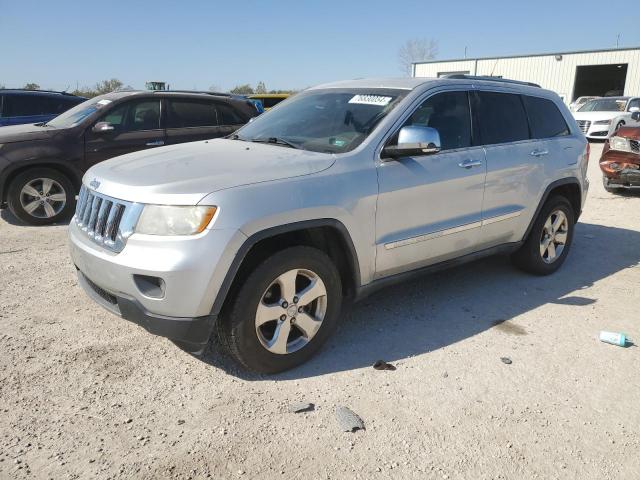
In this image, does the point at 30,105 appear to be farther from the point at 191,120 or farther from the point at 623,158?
the point at 623,158

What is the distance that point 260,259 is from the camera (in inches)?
122

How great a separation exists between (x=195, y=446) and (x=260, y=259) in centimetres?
106

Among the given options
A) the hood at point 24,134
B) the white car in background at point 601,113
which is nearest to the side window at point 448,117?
the hood at point 24,134

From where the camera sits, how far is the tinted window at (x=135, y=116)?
731 cm

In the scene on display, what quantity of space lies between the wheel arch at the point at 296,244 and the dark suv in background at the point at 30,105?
829cm

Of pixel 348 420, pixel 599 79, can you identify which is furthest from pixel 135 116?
pixel 599 79

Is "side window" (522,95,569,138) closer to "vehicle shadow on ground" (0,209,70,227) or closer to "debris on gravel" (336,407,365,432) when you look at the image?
"debris on gravel" (336,407,365,432)

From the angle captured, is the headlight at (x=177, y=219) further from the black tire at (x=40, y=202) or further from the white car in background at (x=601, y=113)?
the white car in background at (x=601, y=113)

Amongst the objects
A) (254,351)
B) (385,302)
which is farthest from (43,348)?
(385,302)

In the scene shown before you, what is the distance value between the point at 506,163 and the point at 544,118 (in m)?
0.95

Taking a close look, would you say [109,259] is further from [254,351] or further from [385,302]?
[385,302]

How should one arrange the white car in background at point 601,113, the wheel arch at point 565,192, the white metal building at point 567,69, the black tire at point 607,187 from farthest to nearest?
the white metal building at point 567,69 → the white car in background at point 601,113 → the black tire at point 607,187 → the wheel arch at point 565,192

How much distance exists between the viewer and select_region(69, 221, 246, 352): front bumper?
9.01ft

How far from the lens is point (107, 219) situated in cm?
305
